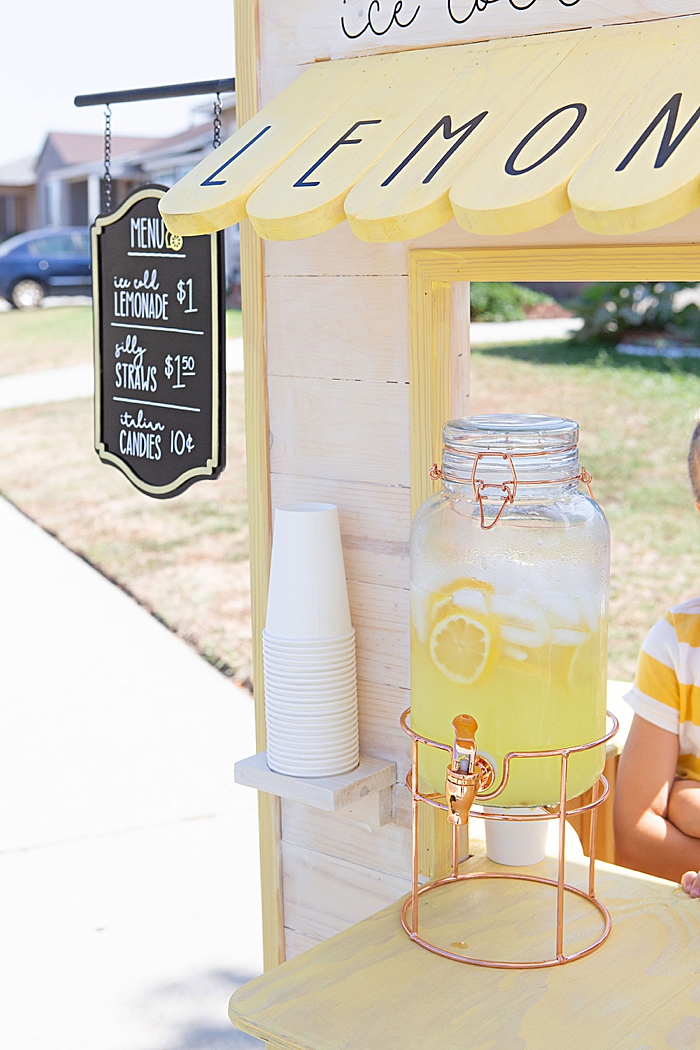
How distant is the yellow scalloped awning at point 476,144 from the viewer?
1.22 meters

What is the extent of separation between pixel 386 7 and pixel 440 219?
0.55 metres

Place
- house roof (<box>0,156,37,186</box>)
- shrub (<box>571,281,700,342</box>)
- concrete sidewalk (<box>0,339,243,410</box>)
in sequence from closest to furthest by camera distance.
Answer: shrub (<box>571,281,700,342</box>), concrete sidewalk (<box>0,339,243,410</box>), house roof (<box>0,156,37,186</box>)

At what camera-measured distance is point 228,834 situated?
13.0 feet

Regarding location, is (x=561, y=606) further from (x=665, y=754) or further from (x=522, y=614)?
(x=665, y=754)

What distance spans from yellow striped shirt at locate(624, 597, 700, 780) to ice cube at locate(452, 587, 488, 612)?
66 centimetres

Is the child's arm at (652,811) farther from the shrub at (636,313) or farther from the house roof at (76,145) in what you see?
the house roof at (76,145)

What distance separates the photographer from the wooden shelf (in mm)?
1792

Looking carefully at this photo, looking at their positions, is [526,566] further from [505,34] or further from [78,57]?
[78,57]

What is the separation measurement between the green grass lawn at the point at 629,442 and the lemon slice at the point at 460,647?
3.36 m

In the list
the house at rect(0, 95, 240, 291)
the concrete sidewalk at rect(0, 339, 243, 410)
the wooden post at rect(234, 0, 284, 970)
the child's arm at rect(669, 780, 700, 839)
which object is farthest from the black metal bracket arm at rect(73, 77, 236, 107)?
the house at rect(0, 95, 240, 291)

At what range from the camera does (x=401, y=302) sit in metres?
1.77

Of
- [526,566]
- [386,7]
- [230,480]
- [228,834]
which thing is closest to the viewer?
[526,566]

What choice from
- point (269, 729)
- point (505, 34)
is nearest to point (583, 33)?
point (505, 34)

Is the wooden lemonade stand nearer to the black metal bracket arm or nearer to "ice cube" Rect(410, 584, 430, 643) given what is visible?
"ice cube" Rect(410, 584, 430, 643)
